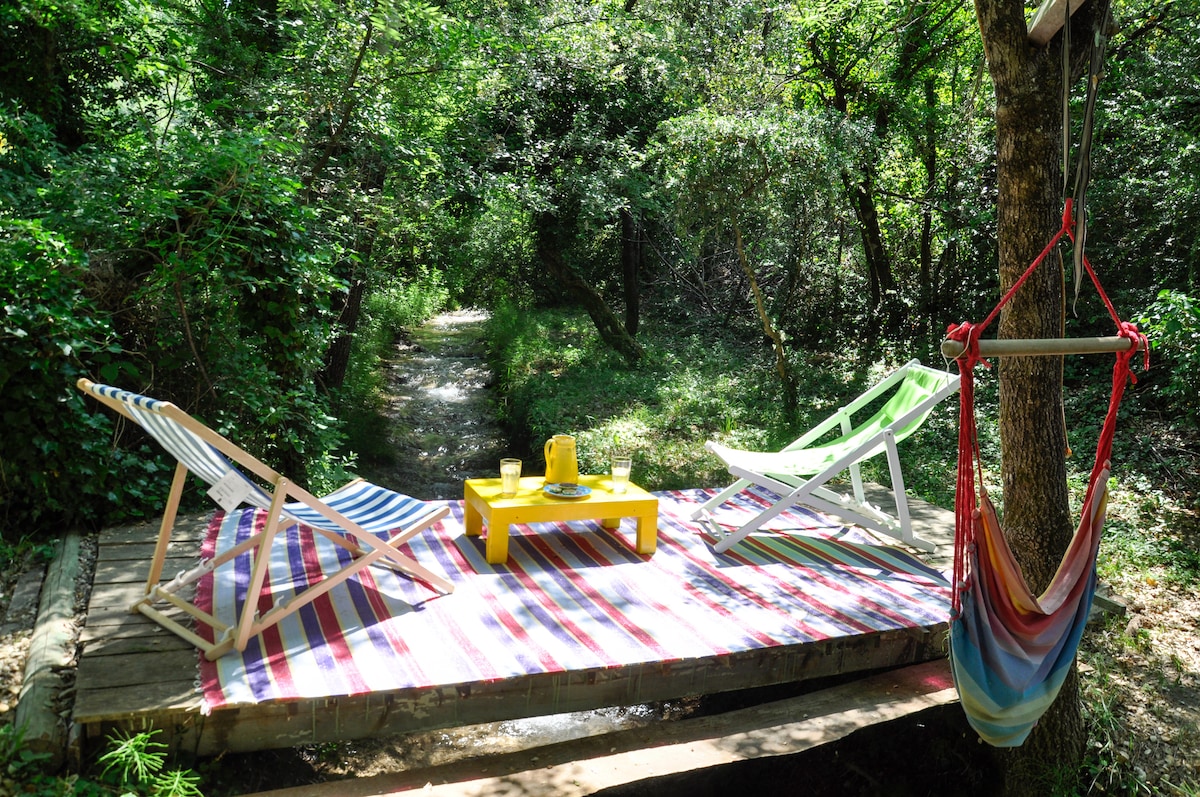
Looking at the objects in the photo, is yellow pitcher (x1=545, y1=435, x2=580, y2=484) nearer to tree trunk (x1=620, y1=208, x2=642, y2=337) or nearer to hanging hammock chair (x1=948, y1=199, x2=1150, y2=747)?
hanging hammock chair (x1=948, y1=199, x2=1150, y2=747)

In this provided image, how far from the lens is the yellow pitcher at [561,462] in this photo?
14.8ft

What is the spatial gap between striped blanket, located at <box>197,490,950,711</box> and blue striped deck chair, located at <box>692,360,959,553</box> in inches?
6.0

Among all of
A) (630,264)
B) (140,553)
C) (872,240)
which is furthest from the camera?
(630,264)

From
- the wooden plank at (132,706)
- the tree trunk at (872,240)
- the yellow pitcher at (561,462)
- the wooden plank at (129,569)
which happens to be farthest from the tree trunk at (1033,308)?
the tree trunk at (872,240)

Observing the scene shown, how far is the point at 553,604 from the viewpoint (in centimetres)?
378

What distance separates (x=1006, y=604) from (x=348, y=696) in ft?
7.02

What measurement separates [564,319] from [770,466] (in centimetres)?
920

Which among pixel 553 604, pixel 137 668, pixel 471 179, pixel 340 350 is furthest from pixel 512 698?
pixel 471 179

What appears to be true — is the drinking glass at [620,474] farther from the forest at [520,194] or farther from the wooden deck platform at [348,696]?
the forest at [520,194]

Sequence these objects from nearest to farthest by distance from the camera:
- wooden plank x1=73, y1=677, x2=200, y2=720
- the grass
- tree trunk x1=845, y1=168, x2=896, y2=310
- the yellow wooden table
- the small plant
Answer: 1. the small plant
2. wooden plank x1=73, y1=677, x2=200, y2=720
3. the grass
4. the yellow wooden table
5. tree trunk x1=845, y1=168, x2=896, y2=310

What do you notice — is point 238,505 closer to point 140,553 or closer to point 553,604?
point 140,553

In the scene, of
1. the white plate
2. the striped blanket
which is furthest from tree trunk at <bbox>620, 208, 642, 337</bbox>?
the white plate

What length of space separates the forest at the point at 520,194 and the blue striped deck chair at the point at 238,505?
1229 millimetres

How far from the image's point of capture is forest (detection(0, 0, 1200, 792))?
4.47 metres
